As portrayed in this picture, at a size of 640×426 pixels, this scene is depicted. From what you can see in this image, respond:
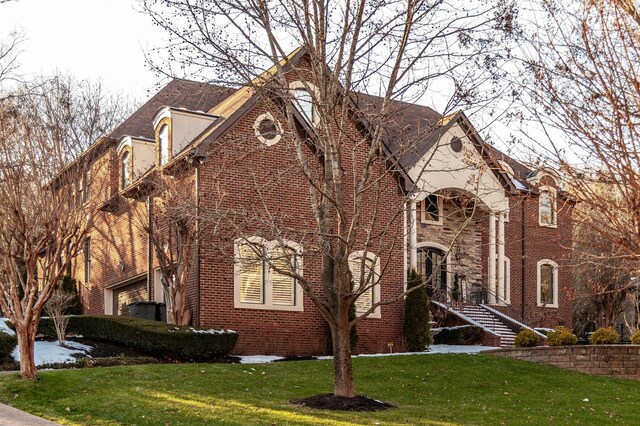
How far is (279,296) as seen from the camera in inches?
908

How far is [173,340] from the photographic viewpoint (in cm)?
1964

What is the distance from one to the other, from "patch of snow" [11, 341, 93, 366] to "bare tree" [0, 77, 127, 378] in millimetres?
3041

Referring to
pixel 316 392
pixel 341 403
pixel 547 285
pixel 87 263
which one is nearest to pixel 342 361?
pixel 341 403

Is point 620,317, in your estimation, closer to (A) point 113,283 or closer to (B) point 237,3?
(A) point 113,283

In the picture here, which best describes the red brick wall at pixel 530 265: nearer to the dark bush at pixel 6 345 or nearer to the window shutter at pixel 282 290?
the window shutter at pixel 282 290

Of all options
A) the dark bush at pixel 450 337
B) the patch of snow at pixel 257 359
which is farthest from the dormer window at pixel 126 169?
the dark bush at pixel 450 337

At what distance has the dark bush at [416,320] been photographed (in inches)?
954

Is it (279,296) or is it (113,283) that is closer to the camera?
(279,296)

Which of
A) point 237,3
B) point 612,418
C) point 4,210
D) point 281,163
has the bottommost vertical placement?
point 612,418

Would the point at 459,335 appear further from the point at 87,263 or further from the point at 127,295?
the point at 87,263

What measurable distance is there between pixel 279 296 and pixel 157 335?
166 inches

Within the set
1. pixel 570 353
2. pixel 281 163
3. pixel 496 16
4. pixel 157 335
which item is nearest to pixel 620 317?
pixel 570 353

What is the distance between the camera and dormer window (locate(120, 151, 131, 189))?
25.7 meters

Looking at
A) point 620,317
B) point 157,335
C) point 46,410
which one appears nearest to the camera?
point 46,410
